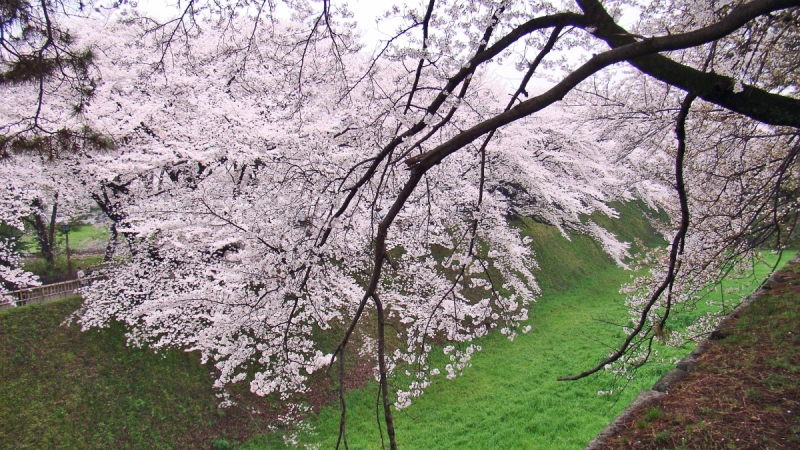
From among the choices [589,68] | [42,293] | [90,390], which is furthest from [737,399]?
[42,293]

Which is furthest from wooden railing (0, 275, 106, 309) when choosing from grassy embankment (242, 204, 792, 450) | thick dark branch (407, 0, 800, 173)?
thick dark branch (407, 0, 800, 173)

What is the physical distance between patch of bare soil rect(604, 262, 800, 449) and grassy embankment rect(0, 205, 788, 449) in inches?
100

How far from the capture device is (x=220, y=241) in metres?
7.30

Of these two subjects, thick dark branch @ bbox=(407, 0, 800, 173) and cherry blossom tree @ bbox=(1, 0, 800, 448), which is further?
cherry blossom tree @ bbox=(1, 0, 800, 448)

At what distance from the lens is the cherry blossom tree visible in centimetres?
363

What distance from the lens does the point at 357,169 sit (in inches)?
203

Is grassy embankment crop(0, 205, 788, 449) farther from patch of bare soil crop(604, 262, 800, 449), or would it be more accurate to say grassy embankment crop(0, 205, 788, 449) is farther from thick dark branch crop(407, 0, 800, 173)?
thick dark branch crop(407, 0, 800, 173)

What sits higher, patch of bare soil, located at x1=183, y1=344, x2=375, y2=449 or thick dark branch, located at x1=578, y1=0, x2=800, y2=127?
thick dark branch, located at x1=578, y1=0, x2=800, y2=127

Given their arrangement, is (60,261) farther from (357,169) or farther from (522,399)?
(522,399)

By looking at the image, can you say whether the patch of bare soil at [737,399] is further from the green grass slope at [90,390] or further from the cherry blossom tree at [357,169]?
the green grass slope at [90,390]

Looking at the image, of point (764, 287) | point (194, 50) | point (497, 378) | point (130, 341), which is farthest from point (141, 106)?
point (764, 287)

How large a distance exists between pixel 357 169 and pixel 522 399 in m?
5.45

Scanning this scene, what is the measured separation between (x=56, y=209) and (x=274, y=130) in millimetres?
9604

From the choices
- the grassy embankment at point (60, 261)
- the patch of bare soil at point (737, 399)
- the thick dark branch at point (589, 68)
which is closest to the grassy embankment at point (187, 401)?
the patch of bare soil at point (737, 399)
